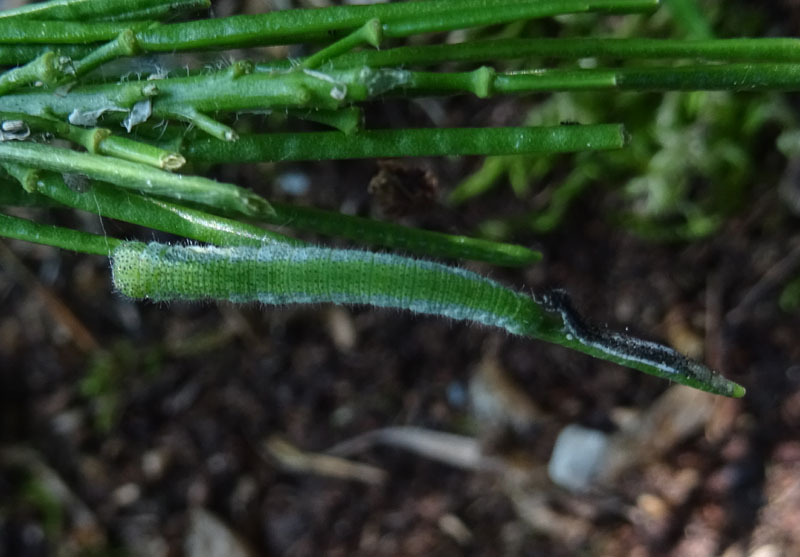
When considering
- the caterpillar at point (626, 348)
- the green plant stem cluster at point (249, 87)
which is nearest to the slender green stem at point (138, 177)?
the green plant stem cluster at point (249, 87)

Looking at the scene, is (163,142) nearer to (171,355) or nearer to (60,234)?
→ (60,234)

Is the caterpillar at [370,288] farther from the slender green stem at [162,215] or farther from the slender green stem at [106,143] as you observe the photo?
the slender green stem at [106,143]

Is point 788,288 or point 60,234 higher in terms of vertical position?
point 60,234

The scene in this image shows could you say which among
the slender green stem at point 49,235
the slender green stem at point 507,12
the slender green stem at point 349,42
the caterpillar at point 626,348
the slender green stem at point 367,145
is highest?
the slender green stem at point 507,12

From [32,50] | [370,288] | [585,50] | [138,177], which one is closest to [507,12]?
[585,50]

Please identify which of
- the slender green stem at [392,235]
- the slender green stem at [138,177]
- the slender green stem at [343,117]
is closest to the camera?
the slender green stem at [138,177]

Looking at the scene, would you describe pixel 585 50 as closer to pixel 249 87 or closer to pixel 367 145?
pixel 367 145

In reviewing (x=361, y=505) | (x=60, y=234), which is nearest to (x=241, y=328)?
(x=361, y=505)
